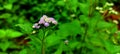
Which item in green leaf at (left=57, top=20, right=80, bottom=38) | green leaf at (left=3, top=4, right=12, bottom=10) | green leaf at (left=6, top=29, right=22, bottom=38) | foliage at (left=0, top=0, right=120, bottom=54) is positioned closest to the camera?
foliage at (left=0, top=0, right=120, bottom=54)

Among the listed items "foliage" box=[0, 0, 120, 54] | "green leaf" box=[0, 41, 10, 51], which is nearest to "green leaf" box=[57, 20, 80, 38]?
"foliage" box=[0, 0, 120, 54]

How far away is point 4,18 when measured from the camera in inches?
142

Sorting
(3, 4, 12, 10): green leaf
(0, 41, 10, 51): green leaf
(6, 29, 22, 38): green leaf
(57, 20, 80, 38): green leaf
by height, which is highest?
(57, 20, 80, 38): green leaf

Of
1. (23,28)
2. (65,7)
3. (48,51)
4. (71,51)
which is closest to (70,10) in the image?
(65,7)

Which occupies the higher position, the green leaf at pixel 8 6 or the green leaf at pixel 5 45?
the green leaf at pixel 8 6

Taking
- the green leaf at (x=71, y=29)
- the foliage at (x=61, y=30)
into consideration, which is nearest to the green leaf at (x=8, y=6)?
the foliage at (x=61, y=30)

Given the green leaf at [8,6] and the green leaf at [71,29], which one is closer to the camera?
the green leaf at [71,29]

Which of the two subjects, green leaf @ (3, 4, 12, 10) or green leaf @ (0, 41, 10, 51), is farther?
green leaf @ (3, 4, 12, 10)

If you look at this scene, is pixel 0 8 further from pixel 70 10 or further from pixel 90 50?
pixel 90 50

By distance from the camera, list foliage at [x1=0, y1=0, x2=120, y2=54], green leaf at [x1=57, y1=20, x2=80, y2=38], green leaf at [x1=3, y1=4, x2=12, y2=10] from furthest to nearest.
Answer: green leaf at [x1=3, y1=4, x2=12, y2=10] < green leaf at [x1=57, y1=20, x2=80, y2=38] < foliage at [x1=0, y1=0, x2=120, y2=54]

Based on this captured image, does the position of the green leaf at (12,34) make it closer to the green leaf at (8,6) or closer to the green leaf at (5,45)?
the green leaf at (5,45)

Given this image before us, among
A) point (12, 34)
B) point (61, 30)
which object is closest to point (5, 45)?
point (12, 34)

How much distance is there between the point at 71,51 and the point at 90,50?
184 mm

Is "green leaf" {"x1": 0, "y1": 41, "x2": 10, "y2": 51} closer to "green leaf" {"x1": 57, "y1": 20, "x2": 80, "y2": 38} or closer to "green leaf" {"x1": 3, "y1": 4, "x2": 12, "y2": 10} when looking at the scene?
"green leaf" {"x1": 3, "y1": 4, "x2": 12, "y2": 10}
